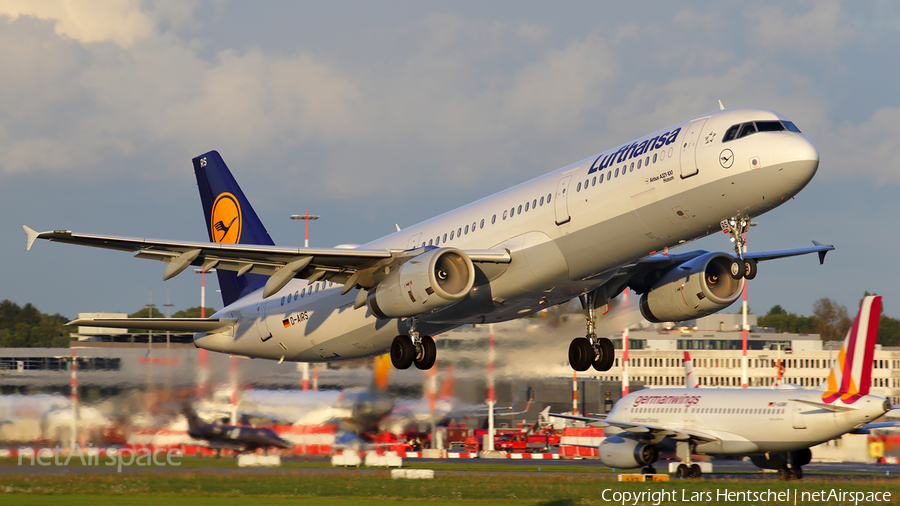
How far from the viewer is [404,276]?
87.0ft

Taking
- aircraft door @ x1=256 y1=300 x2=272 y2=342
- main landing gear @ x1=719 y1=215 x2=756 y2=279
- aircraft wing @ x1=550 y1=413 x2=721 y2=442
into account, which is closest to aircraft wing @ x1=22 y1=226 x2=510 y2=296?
aircraft door @ x1=256 y1=300 x2=272 y2=342

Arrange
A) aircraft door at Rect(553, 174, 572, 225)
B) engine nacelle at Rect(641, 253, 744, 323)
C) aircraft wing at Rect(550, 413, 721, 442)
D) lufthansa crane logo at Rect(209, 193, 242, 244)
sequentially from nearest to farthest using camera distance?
1. aircraft door at Rect(553, 174, 572, 225)
2. engine nacelle at Rect(641, 253, 744, 323)
3. lufthansa crane logo at Rect(209, 193, 242, 244)
4. aircraft wing at Rect(550, 413, 721, 442)

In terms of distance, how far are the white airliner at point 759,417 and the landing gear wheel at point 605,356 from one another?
1582cm

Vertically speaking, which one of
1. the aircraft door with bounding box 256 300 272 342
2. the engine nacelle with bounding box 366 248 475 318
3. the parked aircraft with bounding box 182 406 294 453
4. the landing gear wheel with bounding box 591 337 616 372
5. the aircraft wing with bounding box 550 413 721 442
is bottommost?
the aircraft wing with bounding box 550 413 721 442

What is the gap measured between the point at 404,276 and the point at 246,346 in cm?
1120

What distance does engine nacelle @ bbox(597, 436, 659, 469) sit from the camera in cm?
4816

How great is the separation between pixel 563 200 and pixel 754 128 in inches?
213

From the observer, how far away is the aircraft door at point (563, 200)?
83.9 ft

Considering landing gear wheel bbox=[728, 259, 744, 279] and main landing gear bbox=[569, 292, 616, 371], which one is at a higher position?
landing gear wheel bbox=[728, 259, 744, 279]

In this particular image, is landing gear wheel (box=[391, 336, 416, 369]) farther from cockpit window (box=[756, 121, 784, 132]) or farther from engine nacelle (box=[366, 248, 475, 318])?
cockpit window (box=[756, 121, 784, 132])

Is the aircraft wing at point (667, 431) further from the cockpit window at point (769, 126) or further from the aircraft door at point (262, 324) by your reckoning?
the cockpit window at point (769, 126)

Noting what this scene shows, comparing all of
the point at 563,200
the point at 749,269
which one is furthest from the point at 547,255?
the point at 749,269

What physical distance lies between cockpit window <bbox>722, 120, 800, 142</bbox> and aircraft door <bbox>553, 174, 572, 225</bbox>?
15.1ft

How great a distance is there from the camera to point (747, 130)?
23.0 meters
